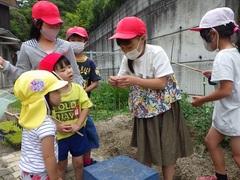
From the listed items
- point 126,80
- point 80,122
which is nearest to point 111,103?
point 80,122

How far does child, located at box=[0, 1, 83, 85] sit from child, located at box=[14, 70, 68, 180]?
2.31 ft

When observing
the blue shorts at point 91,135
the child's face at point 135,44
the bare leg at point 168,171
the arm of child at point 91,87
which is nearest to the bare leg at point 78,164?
the blue shorts at point 91,135

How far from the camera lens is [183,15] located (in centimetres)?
507

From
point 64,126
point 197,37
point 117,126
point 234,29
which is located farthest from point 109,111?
point 234,29

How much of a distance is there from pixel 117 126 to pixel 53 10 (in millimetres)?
2464

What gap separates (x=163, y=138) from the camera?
2021 millimetres

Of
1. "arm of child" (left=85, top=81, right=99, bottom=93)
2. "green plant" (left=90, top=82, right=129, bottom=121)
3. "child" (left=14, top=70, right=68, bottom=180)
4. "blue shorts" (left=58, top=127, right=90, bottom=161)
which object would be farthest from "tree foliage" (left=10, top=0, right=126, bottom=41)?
"child" (left=14, top=70, right=68, bottom=180)

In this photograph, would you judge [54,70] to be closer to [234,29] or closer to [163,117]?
[163,117]

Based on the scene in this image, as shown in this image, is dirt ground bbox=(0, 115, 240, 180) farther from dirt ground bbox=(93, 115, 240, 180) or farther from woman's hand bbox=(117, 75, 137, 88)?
woman's hand bbox=(117, 75, 137, 88)

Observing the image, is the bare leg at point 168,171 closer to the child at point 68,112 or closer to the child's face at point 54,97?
the child at point 68,112

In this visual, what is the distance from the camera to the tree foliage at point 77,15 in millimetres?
12195

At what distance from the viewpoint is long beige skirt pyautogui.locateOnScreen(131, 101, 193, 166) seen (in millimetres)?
2018

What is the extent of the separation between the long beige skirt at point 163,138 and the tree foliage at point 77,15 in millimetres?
6325

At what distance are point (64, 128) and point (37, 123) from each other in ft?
1.80
